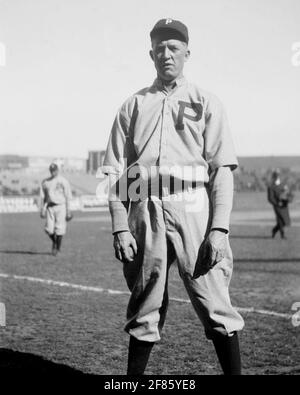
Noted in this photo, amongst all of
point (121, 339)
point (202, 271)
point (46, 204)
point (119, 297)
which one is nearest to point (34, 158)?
point (46, 204)

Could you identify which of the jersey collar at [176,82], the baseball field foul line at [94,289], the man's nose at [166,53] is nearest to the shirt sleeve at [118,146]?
the jersey collar at [176,82]

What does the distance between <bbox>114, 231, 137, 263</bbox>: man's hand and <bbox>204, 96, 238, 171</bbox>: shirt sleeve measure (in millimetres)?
516

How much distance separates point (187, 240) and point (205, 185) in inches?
12.0

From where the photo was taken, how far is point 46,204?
31.0ft

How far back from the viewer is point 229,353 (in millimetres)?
2561

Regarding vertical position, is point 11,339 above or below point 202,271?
below

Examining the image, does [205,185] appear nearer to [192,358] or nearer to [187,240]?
[187,240]

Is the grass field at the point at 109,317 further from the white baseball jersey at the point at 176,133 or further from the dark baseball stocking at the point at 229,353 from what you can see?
the white baseball jersey at the point at 176,133

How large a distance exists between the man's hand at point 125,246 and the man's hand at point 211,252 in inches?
12.2

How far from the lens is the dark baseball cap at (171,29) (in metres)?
2.65

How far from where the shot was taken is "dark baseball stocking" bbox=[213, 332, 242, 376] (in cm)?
255

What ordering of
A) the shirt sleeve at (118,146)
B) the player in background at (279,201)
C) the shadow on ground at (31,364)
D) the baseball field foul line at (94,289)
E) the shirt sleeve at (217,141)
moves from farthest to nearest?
the player in background at (279,201) → the baseball field foul line at (94,289) → the shadow on ground at (31,364) → the shirt sleeve at (118,146) → the shirt sleeve at (217,141)

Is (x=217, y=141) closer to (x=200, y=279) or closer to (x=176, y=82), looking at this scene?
(x=176, y=82)
